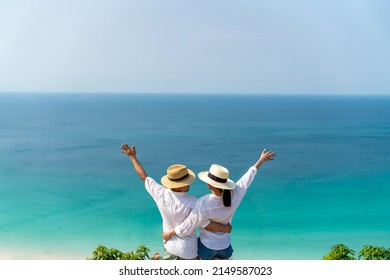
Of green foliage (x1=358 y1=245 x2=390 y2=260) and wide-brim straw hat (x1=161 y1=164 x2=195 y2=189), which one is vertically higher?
wide-brim straw hat (x1=161 y1=164 x2=195 y2=189)

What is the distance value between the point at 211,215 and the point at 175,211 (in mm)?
187

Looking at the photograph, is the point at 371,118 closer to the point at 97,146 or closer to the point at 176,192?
the point at 97,146

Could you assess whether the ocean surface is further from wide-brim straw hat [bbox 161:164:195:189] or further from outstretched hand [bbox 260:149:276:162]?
wide-brim straw hat [bbox 161:164:195:189]

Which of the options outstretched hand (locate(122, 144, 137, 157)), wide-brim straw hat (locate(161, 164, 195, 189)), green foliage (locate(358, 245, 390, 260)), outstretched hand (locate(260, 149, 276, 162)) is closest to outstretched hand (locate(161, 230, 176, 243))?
wide-brim straw hat (locate(161, 164, 195, 189))

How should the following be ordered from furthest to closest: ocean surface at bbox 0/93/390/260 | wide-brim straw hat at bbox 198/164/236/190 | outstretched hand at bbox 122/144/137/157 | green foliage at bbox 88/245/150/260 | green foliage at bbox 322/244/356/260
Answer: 1. ocean surface at bbox 0/93/390/260
2. green foliage at bbox 322/244/356/260
3. green foliage at bbox 88/245/150/260
4. outstretched hand at bbox 122/144/137/157
5. wide-brim straw hat at bbox 198/164/236/190

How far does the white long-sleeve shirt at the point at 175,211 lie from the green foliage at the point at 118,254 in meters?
0.47

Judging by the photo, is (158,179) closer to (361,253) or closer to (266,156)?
(361,253)

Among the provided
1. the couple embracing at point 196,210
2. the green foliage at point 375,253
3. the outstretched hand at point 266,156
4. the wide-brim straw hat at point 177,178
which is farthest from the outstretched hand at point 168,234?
the green foliage at point 375,253

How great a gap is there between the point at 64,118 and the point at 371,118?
550 inches

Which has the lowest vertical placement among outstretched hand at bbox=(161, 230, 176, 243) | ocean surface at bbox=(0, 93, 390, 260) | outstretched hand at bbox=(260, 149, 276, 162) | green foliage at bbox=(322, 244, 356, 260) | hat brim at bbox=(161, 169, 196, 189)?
outstretched hand at bbox=(161, 230, 176, 243)

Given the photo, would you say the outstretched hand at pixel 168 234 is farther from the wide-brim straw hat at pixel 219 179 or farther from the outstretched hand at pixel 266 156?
the outstretched hand at pixel 266 156

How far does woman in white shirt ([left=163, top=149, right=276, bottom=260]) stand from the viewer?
94.5 inches

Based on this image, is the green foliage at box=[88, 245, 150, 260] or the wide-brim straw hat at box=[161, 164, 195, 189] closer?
the wide-brim straw hat at box=[161, 164, 195, 189]

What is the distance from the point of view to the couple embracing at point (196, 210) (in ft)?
7.89
